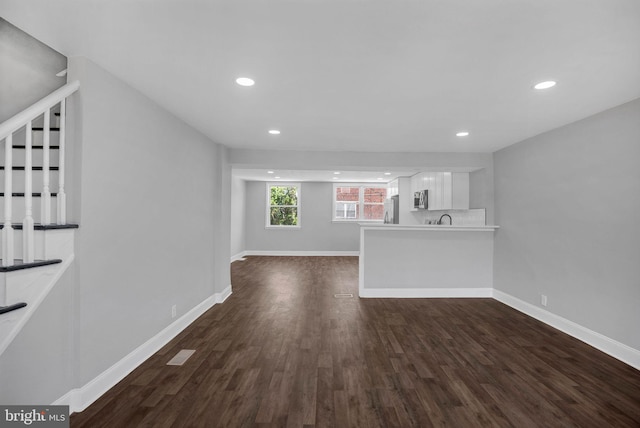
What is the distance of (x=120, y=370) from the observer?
2.34 metres

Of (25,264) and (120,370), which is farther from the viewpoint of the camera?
(120,370)

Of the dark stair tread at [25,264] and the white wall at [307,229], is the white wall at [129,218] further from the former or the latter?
the white wall at [307,229]

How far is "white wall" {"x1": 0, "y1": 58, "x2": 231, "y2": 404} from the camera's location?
182 centimetres

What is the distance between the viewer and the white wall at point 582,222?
8.95 ft

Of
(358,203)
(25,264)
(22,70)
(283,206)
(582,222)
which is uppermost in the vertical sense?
(22,70)

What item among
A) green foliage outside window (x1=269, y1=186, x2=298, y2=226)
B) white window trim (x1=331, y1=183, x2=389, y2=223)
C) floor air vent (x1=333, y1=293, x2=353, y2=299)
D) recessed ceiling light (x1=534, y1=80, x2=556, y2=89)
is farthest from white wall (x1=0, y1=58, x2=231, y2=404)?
white window trim (x1=331, y1=183, x2=389, y2=223)

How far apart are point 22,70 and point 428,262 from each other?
5.14 meters

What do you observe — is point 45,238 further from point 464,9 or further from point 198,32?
point 464,9

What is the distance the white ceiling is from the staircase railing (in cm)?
43

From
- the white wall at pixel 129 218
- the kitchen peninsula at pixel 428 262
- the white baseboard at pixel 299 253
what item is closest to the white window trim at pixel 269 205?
the white baseboard at pixel 299 253

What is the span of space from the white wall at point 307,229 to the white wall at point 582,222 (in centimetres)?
551

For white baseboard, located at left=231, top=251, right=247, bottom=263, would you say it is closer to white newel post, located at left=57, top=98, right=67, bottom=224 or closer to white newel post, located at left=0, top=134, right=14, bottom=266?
white newel post, located at left=57, top=98, right=67, bottom=224

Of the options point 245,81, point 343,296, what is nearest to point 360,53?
point 245,81

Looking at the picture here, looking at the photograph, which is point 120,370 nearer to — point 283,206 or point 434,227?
point 434,227
